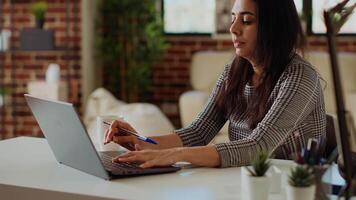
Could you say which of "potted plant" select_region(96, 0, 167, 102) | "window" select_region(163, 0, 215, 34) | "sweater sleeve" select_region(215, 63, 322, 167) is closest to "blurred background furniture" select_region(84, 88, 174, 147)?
"potted plant" select_region(96, 0, 167, 102)

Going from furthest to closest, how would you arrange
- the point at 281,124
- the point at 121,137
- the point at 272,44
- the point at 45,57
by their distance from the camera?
the point at 45,57
the point at 272,44
the point at 121,137
the point at 281,124

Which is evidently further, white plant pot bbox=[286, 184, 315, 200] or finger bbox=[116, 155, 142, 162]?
finger bbox=[116, 155, 142, 162]

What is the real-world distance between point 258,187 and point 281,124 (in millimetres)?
526

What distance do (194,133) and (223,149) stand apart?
1.40 feet

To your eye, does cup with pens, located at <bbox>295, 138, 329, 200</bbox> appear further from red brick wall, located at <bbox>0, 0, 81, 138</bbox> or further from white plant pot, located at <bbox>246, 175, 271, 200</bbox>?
red brick wall, located at <bbox>0, 0, 81, 138</bbox>

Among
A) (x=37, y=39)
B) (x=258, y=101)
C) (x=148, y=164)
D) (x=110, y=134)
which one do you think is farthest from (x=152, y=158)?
(x=37, y=39)

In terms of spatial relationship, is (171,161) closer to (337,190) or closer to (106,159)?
(106,159)

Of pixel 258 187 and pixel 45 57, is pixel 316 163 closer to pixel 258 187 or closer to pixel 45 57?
pixel 258 187

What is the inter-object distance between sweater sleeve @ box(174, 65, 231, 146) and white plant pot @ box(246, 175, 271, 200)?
804mm

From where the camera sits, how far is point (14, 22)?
507 cm

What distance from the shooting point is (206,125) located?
2.04 meters

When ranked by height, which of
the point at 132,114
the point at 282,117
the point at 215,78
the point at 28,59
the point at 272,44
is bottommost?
the point at 132,114

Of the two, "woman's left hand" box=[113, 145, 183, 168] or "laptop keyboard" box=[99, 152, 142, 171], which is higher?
"woman's left hand" box=[113, 145, 183, 168]

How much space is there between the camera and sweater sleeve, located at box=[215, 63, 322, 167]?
5.28 feet
